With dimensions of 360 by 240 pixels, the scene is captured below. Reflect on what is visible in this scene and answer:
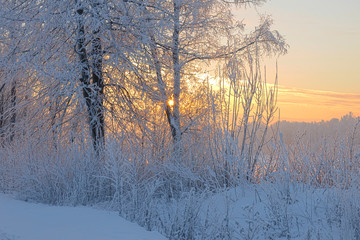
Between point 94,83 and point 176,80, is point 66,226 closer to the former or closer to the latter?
point 94,83

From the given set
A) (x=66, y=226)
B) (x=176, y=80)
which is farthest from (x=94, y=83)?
(x=66, y=226)

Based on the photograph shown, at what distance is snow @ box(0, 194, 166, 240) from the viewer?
4715 millimetres

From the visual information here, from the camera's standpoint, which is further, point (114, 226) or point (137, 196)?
point (137, 196)

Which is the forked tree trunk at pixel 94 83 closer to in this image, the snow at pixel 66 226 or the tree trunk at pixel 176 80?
the tree trunk at pixel 176 80

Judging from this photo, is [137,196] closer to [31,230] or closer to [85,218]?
[85,218]

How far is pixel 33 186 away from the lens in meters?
8.39

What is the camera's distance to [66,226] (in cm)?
515

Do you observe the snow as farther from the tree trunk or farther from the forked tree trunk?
the tree trunk

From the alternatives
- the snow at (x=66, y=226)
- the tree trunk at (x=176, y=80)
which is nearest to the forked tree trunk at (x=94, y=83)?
the tree trunk at (x=176, y=80)

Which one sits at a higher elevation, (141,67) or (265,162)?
(141,67)

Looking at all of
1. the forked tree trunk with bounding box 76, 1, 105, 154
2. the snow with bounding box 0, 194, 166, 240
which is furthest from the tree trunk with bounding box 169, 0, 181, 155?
the snow with bounding box 0, 194, 166, 240

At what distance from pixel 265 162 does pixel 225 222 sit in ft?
5.62

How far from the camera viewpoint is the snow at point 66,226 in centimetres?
471

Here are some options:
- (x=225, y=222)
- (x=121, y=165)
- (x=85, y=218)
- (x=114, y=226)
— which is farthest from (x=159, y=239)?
(x=121, y=165)
